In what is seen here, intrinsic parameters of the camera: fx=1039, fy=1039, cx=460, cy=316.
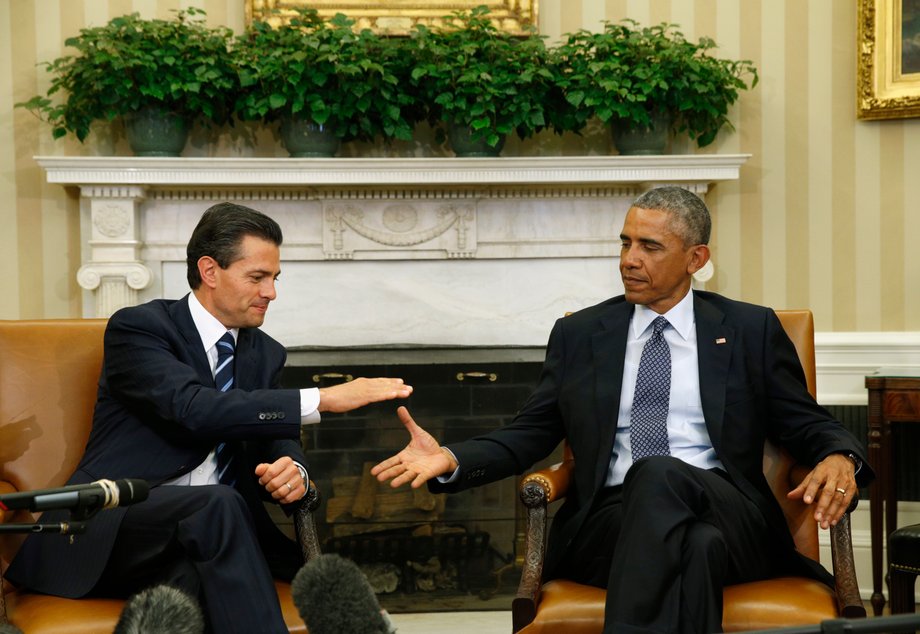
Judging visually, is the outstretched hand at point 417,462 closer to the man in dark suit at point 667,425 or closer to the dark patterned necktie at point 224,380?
the man in dark suit at point 667,425

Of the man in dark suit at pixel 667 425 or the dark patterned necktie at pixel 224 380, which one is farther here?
the dark patterned necktie at pixel 224 380

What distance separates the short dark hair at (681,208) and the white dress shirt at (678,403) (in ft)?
0.66

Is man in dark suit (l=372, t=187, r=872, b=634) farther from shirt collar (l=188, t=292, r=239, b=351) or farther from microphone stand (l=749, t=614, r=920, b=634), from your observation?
microphone stand (l=749, t=614, r=920, b=634)

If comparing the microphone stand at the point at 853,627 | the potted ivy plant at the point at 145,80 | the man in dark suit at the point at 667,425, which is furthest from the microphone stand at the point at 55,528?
the potted ivy plant at the point at 145,80

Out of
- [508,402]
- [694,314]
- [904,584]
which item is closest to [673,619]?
[694,314]

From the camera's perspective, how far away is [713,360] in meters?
2.71

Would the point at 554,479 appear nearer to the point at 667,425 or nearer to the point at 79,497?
the point at 667,425

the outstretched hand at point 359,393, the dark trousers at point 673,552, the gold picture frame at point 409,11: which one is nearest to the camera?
the dark trousers at point 673,552

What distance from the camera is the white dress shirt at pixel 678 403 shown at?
267 centimetres

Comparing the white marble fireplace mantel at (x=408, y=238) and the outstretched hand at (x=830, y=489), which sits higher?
the white marble fireplace mantel at (x=408, y=238)

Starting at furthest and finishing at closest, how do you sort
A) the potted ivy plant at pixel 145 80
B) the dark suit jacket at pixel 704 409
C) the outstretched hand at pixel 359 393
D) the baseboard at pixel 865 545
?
the baseboard at pixel 865 545
the potted ivy plant at pixel 145 80
the dark suit jacket at pixel 704 409
the outstretched hand at pixel 359 393

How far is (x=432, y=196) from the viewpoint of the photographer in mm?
4309

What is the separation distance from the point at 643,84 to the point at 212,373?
2.23 metres

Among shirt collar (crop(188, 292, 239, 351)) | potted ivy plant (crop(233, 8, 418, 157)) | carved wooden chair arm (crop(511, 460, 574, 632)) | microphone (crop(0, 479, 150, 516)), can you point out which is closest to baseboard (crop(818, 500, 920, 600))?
carved wooden chair arm (crop(511, 460, 574, 632))
